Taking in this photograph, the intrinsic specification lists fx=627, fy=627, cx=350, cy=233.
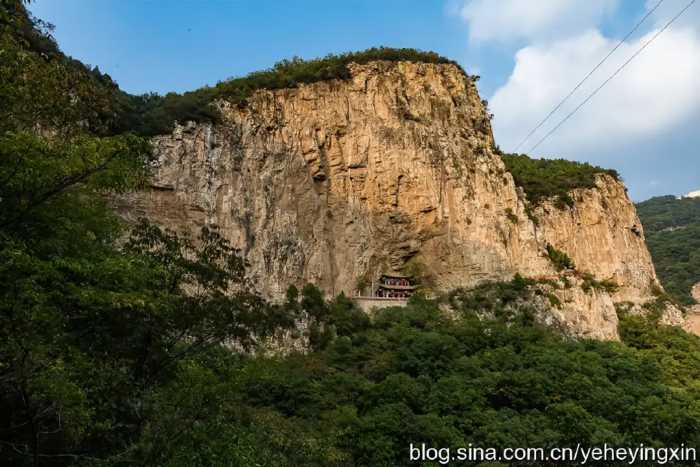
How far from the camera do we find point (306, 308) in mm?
32938

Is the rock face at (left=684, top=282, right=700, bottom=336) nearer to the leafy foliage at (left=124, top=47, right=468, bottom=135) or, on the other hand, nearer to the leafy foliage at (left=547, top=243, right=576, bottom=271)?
the leafy foliage at (left=547, top=243, right=576, bottom=271)

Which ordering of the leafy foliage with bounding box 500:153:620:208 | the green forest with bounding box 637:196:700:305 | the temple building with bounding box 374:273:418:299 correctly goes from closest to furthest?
the temple building with bounding box 374:273:418:299 < the leafy foliage with bounding box 500:153:620:208 < the green forest with bounding box 637:196:700:305

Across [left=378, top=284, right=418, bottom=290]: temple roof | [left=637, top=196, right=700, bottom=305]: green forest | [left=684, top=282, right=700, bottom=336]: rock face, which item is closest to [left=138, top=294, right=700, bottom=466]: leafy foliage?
[left=378, top=284, right=418, bottom=290]: temple roof

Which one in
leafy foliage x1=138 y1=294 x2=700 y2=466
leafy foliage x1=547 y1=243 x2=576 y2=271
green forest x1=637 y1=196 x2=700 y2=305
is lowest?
leafy foliage x1=138 y1=294 x2=700 y2=466

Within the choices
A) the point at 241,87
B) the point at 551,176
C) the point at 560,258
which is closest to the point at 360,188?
the point at 241,87

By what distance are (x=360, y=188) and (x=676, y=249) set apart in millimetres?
59179

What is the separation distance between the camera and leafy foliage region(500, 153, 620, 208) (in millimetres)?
50031

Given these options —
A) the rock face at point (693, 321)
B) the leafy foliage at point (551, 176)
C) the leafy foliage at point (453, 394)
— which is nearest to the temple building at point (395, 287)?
the leafy foliage at point (453, 394)

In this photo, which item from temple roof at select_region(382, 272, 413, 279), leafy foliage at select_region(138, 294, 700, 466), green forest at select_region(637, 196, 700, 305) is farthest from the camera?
green forest at select_region(637, 196, 700, 305)

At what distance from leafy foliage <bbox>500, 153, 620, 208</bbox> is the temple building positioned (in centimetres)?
1458

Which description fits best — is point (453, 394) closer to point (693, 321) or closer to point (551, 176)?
point (551, 176)

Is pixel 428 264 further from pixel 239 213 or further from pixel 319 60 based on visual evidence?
pixel 319 60

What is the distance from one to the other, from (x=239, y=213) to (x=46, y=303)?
1018 inches

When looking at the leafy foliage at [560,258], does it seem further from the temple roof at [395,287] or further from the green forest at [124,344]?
the green forest at [124,344]
